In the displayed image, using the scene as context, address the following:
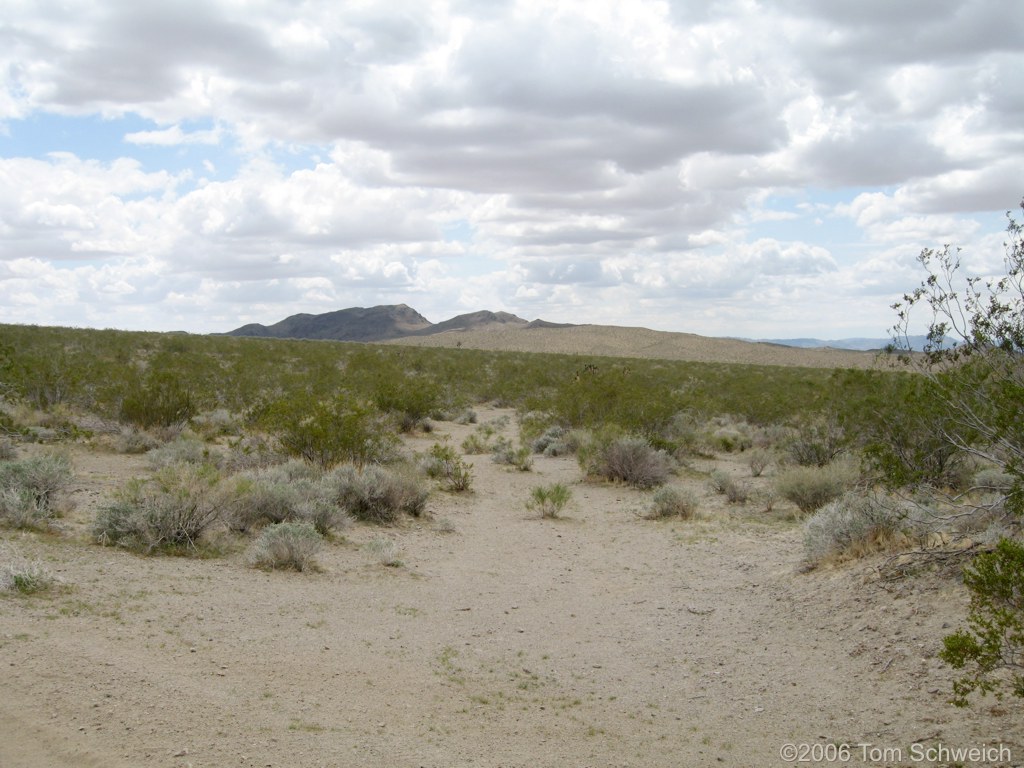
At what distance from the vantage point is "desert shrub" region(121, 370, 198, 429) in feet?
58.3

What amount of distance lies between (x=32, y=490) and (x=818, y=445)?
14043 mm

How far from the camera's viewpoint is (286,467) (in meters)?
13.0

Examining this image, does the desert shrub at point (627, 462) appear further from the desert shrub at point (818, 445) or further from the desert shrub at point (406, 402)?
the desert shrub at point (406, 402)

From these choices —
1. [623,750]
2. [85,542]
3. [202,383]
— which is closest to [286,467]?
[85,542]

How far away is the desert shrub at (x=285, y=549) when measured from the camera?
29.6ft

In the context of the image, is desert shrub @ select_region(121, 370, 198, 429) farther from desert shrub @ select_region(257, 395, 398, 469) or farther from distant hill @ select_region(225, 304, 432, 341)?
distant hill @ select_region(225, 304, 432, 341)

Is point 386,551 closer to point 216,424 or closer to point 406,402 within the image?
point 216,424

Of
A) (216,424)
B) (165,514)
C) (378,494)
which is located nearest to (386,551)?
(378,494)

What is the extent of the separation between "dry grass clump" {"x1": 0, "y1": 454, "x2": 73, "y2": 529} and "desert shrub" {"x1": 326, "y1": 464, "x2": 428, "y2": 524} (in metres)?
3.48

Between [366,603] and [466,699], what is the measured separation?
2.54m

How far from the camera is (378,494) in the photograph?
12102 millimetres

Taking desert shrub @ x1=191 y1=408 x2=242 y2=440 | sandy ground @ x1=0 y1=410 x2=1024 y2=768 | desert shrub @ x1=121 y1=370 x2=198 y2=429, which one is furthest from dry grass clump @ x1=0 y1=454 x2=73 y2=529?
desert shrub @ x1=191 y1=408 x2=242 y2=440

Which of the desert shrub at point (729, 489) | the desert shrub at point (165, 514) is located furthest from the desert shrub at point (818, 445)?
the desert shrub at point (165, 514)

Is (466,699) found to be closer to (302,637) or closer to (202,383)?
(302,637)
